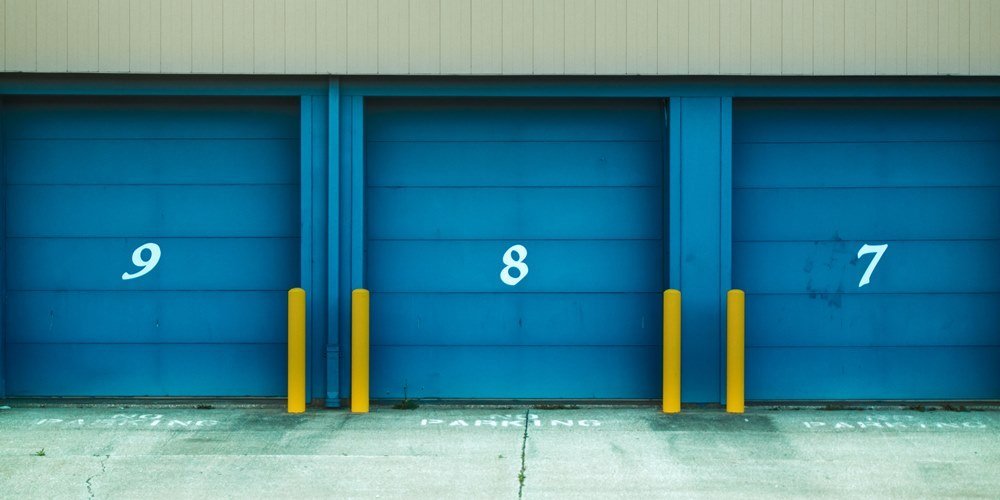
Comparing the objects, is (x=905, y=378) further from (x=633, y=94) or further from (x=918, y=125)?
(x=633, y=94)

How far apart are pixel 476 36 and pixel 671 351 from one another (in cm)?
312

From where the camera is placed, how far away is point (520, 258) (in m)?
8.73

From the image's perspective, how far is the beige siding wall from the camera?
323 inches

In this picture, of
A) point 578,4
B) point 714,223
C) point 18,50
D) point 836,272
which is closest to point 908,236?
point 836,272

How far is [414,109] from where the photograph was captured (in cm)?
869

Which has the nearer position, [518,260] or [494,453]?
[494,453]

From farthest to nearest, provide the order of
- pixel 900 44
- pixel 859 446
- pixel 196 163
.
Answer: pixel 196 163 < pixel 900 44 < pixel 859 446

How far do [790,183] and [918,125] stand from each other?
1.25m

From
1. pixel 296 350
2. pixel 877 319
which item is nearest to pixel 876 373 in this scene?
pixel 877 319

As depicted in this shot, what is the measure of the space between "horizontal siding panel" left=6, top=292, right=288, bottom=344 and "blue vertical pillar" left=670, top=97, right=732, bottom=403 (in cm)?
359

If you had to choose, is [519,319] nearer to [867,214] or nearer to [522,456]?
[522,456]

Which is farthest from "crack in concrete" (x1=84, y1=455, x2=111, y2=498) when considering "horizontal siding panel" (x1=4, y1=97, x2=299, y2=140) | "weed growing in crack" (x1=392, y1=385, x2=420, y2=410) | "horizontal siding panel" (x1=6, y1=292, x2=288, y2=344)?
"horizontal siding panel" (x1=4, y1=97, x2=299, y2=140)

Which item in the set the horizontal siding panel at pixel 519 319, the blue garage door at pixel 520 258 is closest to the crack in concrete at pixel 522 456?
the blue garage door at pixel 520 258

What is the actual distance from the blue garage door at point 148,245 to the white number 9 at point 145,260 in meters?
0.01
